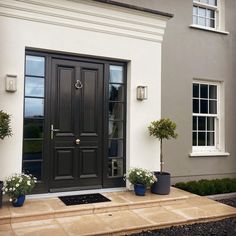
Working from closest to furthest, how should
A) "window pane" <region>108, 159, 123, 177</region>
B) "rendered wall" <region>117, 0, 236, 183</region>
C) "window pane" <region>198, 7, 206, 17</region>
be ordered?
"window pane" <region>108, 159, 123, 177</region> < "rendered wall" <region>117, 0, 236, 183</region> < "window pane" <region>198, 7, 206, 17</region>

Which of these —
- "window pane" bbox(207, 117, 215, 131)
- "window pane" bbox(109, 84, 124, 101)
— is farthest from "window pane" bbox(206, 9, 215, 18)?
"window pane" bbox(109, 84, 124, 101)

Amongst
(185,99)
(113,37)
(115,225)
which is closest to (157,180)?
(115,225)

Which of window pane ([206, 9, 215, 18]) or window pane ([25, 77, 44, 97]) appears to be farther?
window pane ([206, 9, 215, 18])

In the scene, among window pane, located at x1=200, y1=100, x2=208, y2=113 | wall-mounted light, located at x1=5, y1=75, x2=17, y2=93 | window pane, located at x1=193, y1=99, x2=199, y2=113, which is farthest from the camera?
window pane, located at x1=200, y1=100, x2=208, y2=113

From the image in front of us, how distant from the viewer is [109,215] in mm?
4949

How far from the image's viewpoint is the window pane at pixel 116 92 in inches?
250

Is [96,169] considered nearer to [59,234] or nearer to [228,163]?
[59,234]

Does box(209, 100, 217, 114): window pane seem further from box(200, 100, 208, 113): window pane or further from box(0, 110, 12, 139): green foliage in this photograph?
box(0, 110, 12, 139): green foliage

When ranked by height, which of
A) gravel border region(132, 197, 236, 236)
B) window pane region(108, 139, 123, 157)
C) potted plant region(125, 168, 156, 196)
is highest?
window pane region(108, 139, 123, 157)

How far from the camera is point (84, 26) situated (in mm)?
5863

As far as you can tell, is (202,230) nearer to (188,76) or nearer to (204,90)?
(188,76)

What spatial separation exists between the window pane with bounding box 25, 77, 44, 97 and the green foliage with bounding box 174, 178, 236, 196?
148 inches

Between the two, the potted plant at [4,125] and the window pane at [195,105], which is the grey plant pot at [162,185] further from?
the potted plant at [4,125]

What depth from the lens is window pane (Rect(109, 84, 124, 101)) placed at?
20.8 feet
